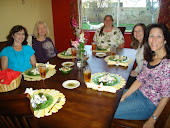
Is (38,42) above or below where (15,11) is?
below

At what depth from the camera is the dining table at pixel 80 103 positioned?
0.84 metres

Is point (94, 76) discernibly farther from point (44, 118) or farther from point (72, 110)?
point (44, 118)

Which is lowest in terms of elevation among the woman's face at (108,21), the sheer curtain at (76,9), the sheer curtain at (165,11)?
the woman's face at (108,21)

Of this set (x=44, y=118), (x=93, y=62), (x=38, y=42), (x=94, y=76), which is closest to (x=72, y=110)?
(x=44, y=118)

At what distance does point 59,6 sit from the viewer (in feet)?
13.3

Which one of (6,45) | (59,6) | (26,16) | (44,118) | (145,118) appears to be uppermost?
(59,6)

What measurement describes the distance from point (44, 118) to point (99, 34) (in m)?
2.22

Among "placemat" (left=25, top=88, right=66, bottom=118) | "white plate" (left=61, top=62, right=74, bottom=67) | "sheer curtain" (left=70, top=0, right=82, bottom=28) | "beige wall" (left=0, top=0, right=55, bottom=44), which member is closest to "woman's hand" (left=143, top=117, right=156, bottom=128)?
"placemat" (left=25, top=88, right=66, bottom=118)

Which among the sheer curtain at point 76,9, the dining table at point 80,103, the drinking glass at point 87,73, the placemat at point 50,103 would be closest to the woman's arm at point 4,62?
the dining table at point 80,103

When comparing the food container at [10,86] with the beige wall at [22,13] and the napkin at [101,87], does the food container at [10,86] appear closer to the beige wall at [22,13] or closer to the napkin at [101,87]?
the napkin at [101,87]

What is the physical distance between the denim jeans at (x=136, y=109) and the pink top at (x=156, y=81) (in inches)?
2.1

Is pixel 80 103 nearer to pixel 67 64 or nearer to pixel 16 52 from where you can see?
pixel 67 64

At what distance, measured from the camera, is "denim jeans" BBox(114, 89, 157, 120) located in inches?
49.5

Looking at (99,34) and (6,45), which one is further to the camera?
(99,34)
